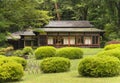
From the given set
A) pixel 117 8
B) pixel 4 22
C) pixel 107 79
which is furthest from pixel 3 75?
pixel 117 8

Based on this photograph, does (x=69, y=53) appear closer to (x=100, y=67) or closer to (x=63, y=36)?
(x=100, y=67)

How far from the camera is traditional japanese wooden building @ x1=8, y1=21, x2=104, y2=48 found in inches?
2207

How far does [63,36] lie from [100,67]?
134 feet

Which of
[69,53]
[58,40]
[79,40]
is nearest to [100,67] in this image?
[69,53]

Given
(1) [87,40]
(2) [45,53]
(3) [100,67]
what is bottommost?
(1) [87,40]

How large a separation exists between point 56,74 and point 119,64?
321cm

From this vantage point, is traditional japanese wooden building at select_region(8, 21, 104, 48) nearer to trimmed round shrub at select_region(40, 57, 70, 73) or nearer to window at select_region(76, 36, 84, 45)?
window at select_region(76, 36, 84, 45)

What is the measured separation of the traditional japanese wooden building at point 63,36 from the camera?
184 feet

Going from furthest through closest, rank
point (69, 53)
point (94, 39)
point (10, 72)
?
point (94, 39) < point (69, 53) < point (10, 72)

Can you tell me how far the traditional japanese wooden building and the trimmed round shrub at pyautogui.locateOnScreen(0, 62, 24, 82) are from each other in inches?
1566

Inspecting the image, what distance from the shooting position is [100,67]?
16016mm

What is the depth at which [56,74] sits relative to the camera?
58.1ft

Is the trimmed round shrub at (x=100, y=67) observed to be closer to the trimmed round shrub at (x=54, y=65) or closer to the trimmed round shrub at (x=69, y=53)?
the trimmed round shrub at (x=54, y=65)

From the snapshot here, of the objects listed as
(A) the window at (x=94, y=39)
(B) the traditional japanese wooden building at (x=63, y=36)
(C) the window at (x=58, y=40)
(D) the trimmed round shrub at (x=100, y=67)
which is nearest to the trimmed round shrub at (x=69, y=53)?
(D) the trimmed round shrub at (x=100, y=67)
